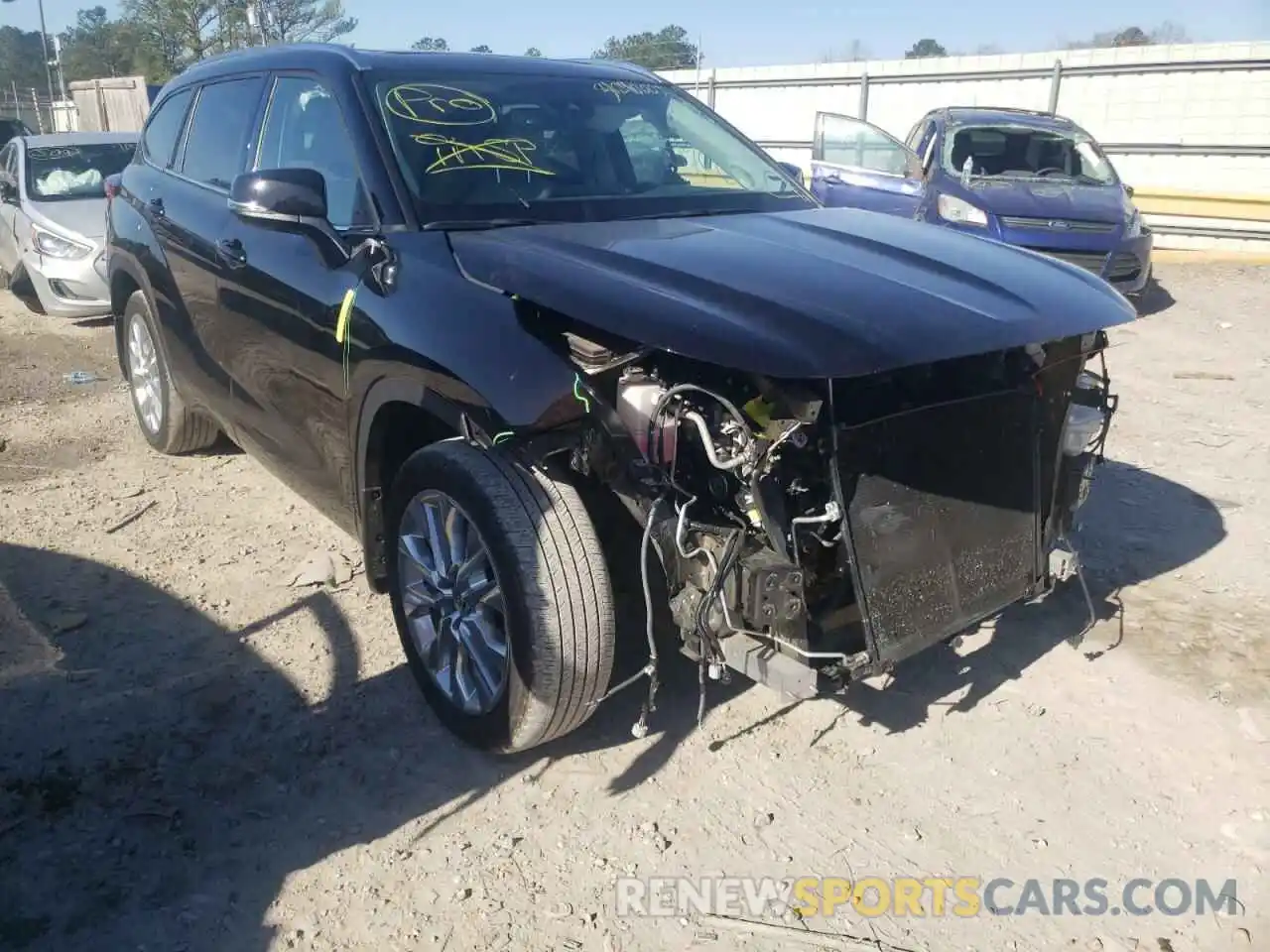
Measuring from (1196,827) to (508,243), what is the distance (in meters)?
2.45

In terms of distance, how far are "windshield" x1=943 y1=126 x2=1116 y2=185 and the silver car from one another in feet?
25.8

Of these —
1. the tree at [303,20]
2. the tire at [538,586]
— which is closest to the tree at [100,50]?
the tree at [303,20]

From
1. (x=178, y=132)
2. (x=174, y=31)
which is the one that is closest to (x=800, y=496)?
(x=178, y=132)

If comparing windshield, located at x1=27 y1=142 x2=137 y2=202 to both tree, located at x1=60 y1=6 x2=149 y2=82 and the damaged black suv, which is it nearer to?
the damaged black suv

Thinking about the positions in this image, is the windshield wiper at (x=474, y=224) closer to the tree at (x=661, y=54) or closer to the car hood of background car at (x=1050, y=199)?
the car hood of background car at (x=1050, y=199)

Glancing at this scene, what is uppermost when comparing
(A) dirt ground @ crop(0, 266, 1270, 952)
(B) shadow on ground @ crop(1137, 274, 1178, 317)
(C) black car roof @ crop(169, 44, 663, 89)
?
(C) black car roof @ crop(169, 44, 663, 89)

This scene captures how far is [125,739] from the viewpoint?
10.3 ft

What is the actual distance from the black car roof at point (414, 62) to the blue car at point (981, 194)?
17.0ft

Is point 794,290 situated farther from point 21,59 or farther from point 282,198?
point 21,59

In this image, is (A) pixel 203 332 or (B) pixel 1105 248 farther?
(B) pixel 1105 248

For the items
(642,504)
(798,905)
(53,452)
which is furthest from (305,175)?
(53,452)

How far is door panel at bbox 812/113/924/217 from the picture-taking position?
29.7 ft

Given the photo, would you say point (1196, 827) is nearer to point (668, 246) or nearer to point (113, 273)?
point (668, 246)

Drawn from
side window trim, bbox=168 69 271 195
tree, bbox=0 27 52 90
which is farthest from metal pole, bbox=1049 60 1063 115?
tree, bbox=0 27 52 90
